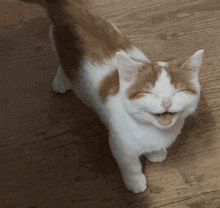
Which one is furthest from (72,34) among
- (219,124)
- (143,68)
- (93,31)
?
(219,124)

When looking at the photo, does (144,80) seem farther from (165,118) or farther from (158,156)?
(158,156)

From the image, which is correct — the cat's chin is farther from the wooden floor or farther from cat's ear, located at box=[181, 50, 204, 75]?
the wooden floor

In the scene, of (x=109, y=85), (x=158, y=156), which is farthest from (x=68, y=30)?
(x=158, y=156)

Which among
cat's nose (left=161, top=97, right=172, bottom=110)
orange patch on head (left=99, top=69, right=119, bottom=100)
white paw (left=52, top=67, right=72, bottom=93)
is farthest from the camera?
white paw (left=52, top=67, right=72, bottom=93)

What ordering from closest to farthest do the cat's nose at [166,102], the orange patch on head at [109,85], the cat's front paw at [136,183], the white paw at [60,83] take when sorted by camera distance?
1. the cat's nose at [166,102]
2. the orange patch on head at [109,85]
3. the cat's front paw at [136,183]
4. the white paw at [60,83]

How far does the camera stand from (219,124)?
117 centimetres

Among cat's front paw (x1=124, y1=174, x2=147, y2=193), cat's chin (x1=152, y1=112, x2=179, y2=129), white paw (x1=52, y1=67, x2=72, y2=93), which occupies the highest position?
cat's chin (x1=152, y1=112, x2=179, y2=129)

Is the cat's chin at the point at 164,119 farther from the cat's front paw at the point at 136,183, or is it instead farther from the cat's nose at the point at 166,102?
the cat's front paw at the point at 136,183

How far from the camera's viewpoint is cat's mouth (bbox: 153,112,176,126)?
2.35 feet

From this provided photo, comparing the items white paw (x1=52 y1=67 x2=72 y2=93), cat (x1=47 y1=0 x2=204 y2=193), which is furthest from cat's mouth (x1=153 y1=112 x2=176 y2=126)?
white paw (x1=52 y1=67 x2=72 y2=93)

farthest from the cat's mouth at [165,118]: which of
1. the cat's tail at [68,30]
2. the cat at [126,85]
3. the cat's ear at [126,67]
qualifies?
the cat's tail at [68,30]

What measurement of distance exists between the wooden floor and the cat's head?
0.42m

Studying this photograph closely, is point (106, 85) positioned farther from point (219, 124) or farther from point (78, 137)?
point (219, 124)

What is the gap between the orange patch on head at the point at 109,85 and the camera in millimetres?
848
